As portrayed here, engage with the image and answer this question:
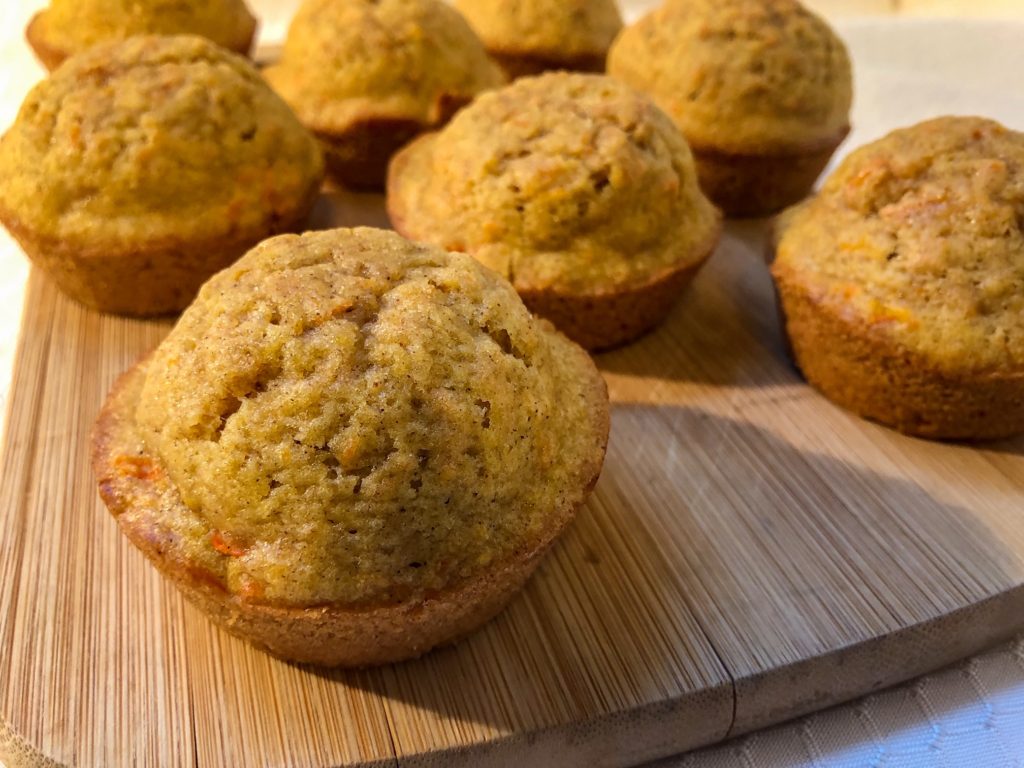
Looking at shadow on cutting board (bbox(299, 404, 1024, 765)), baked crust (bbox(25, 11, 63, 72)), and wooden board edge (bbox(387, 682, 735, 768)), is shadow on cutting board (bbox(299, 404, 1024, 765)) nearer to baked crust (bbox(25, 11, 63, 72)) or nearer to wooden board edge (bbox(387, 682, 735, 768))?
wooden board edge (bbox(387, 682, 735, 768))

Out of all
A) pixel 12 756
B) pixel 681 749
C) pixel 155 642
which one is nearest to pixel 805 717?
pixel 681 749

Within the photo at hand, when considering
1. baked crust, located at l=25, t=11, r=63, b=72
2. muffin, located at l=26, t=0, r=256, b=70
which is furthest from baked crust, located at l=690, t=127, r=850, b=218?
baked crust, located at l=25, t=11, r=63, b=72

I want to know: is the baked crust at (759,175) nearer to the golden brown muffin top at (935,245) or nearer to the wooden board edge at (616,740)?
the golden brown muffin top at (935,245)

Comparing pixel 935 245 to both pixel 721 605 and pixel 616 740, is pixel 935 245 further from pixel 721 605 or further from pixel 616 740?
pixel 616 740

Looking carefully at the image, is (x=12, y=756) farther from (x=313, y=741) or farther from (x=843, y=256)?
(x=843, y=256)

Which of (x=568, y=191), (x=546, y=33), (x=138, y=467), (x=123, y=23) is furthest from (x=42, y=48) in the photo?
(x=138, y=467)

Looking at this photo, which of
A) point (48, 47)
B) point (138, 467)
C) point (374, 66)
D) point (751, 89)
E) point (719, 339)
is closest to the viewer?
point (138, 467)
